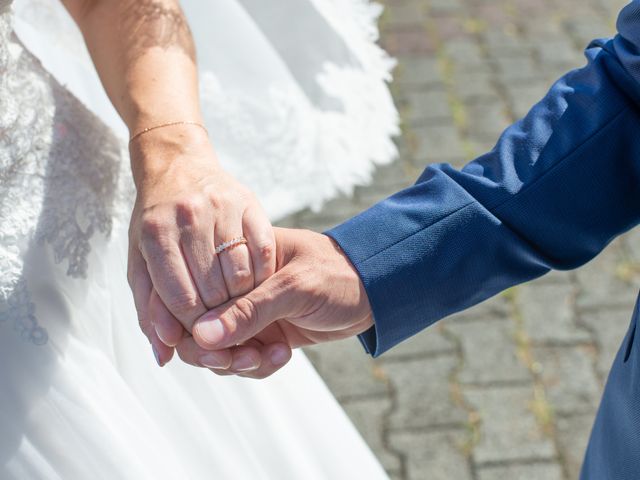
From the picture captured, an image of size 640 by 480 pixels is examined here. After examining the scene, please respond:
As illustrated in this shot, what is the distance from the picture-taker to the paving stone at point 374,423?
222cm

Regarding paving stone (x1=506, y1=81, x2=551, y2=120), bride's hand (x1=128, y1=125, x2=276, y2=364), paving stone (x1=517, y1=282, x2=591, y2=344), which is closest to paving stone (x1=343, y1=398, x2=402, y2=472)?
paving stone (x1=517, y1=282, x2=591, y2=344)

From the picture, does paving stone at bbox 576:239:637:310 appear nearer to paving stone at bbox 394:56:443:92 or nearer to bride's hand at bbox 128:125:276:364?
paving stone at bbox 394:56:443:92

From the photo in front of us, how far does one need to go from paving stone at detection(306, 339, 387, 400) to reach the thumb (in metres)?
1.41

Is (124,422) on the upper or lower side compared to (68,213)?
lower

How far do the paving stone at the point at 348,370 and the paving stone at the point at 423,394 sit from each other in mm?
45

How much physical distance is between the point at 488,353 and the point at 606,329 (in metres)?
0.37

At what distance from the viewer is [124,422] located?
41.7 inches

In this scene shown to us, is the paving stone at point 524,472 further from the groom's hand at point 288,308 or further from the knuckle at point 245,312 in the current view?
the knuckle at point 245,312

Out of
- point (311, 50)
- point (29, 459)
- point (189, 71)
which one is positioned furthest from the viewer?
point (311, 50)

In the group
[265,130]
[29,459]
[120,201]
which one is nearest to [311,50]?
[265,130]

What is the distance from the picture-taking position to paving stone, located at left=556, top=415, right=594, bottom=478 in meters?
2.17

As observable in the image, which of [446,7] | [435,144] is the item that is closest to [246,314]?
[435,144]

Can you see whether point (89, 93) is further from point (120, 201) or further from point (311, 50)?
point (311, 50)

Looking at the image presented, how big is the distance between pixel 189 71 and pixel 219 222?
0.28m
